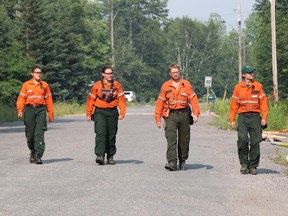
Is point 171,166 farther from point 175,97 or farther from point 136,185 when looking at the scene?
point 136,185

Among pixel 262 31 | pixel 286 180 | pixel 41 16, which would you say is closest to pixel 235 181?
pixel 286 180

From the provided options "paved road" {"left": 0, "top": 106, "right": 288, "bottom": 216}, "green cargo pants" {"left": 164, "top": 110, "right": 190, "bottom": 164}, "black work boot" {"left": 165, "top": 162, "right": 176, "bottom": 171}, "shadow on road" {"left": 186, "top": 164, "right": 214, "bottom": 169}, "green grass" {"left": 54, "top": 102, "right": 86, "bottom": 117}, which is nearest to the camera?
"paved road" {"left": 0, "top": 106, "right": 288, "bottom": 216}

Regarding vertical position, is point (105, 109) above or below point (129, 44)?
below

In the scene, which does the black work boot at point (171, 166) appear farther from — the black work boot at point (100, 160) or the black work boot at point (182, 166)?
the black work boot at point (100, 160)

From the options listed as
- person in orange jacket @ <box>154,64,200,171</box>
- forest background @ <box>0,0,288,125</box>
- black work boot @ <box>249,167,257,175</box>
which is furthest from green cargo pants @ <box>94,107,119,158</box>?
forest background @ <box>0,0,288,125</box>

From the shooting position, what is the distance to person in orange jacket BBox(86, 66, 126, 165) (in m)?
15.3

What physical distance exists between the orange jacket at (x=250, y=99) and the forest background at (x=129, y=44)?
24367 mm

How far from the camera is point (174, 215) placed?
29.6ft

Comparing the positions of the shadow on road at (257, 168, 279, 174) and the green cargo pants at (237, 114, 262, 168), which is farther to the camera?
the shadow on road at (257, 168, 279, 174)

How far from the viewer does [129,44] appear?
129625 millimetres

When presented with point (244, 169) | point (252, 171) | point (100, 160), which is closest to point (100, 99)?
point (100, 160)

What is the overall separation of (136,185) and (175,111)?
2903 millimetres

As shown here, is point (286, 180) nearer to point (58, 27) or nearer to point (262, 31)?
point (58, 27)

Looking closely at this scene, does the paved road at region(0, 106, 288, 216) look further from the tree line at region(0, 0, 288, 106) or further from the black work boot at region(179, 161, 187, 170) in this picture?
the tree line at region(0, 0, 288, 106)
